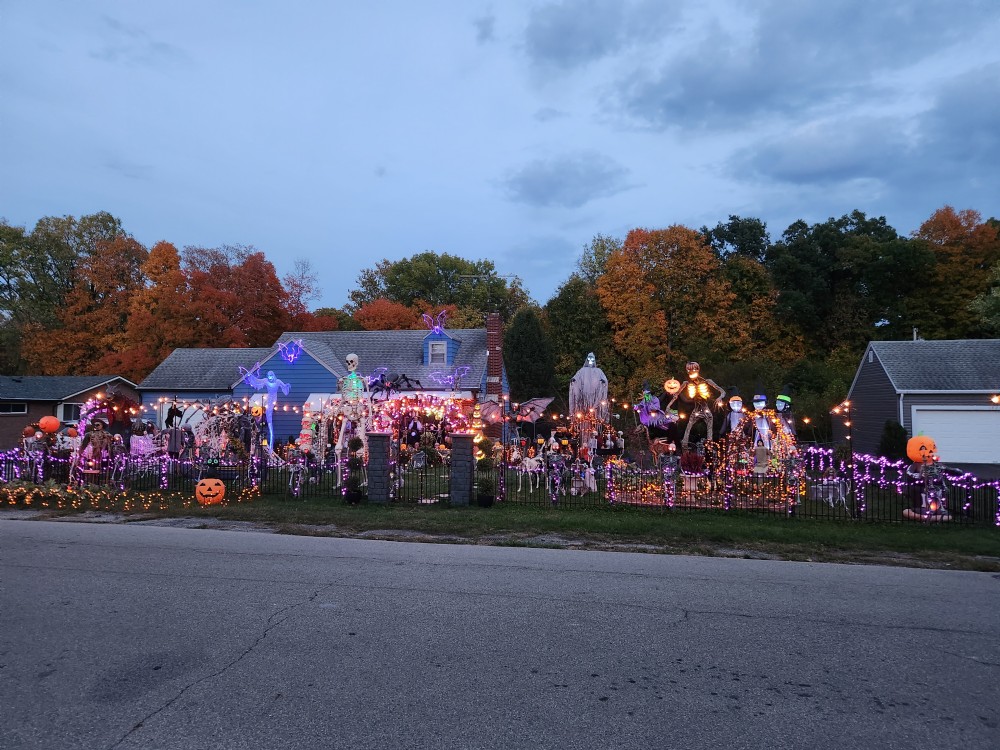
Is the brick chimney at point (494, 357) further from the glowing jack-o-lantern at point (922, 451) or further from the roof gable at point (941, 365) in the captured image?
the glowing jack-o-lantern at point (922, 451)

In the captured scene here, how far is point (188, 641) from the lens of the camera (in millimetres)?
5680

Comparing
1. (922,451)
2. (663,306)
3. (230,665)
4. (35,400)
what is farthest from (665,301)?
(230,665)

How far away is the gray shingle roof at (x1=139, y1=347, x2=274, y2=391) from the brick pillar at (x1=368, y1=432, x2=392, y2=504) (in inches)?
776

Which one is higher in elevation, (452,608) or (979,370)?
(979,370)

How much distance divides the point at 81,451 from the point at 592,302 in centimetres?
2955

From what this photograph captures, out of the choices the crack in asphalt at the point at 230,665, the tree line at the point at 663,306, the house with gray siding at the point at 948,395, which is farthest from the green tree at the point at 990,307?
the crack in asphalt at the point at 230,665

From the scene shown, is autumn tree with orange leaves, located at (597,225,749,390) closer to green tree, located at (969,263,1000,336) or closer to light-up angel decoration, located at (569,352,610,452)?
green tree, located at (969,263,1000,336)

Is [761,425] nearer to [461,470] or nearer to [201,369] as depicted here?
[461,470]

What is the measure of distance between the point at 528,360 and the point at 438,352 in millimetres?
8228

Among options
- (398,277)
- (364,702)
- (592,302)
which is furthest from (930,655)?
(398,277)

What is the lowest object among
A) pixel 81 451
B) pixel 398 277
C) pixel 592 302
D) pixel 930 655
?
pixel 930 655

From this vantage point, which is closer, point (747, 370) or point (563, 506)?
point (563, 506)

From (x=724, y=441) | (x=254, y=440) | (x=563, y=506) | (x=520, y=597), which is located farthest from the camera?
(x=254, y=440)

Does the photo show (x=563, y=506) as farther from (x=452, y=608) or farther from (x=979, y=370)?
(x=979, y=370)
